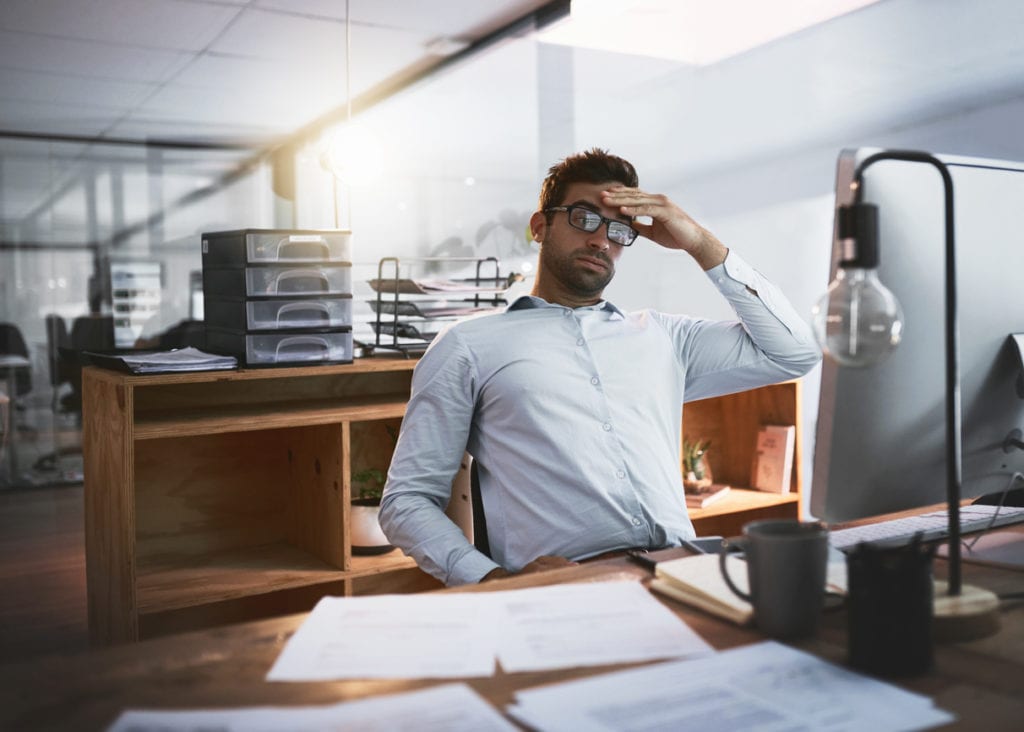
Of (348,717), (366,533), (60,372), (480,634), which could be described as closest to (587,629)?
(480,634)

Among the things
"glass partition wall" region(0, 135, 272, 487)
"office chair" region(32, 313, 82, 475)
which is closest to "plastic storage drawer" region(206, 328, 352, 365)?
"glass partition wall" region(0, 135, 272, 487)

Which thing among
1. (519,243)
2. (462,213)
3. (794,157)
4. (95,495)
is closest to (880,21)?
(519,243)

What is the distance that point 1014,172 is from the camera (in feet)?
3.94

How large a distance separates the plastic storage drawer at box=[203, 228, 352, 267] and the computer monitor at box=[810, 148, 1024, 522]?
174 centimetres

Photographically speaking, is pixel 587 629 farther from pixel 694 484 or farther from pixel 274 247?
pixel 694 484

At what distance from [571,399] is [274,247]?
1.15 meters

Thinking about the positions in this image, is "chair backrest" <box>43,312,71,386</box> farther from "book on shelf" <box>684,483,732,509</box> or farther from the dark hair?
the dark hair

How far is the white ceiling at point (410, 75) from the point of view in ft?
13.7

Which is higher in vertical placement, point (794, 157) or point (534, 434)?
point (794, 157)

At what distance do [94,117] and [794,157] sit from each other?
209 inches

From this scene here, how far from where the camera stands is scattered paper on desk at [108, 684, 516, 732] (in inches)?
29.6

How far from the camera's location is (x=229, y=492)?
2781 mm

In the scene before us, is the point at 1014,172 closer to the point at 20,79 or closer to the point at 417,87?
the point at 417,87

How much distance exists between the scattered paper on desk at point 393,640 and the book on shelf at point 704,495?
78.4 inches
